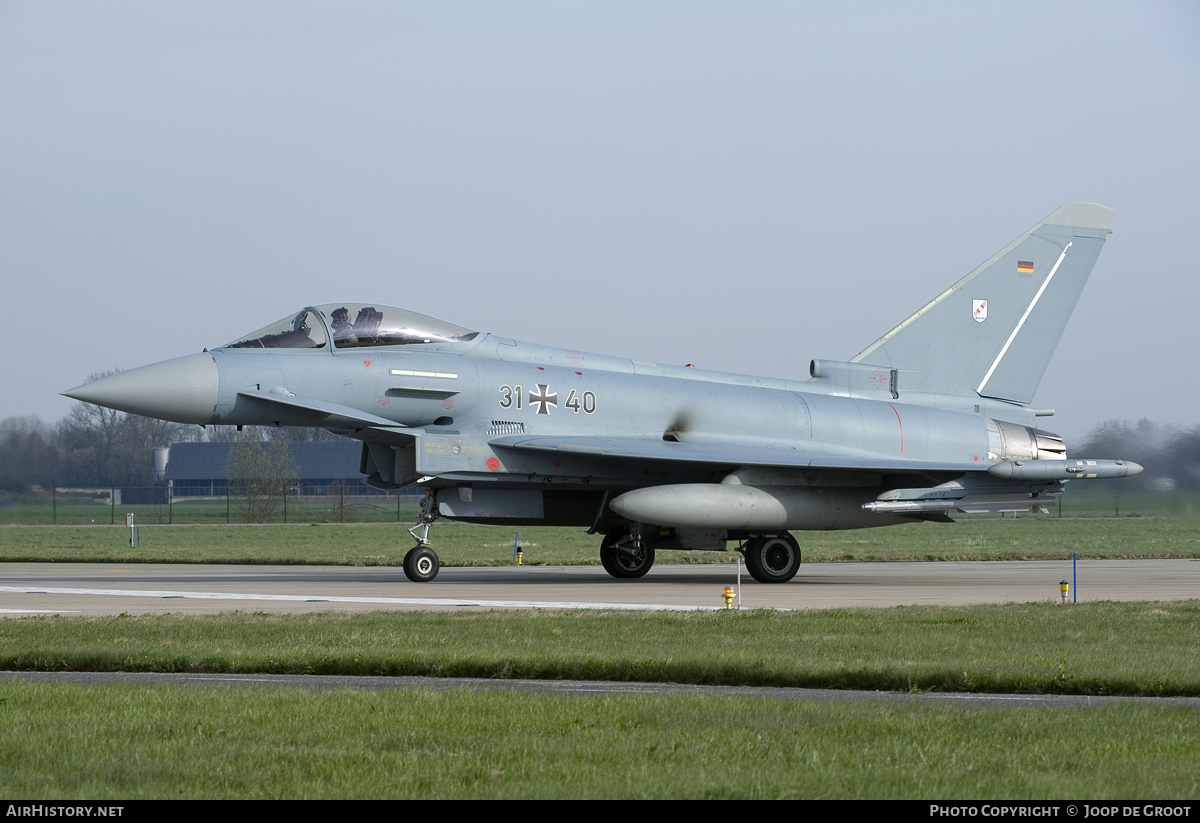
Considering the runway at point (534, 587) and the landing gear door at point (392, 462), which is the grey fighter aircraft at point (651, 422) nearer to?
the landing gear door at point (392, 462)

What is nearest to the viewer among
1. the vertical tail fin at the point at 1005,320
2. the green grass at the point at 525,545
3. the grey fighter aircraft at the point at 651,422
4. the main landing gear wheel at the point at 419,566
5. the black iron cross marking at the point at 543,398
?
the grey fighter aircraft at the point at 651,422

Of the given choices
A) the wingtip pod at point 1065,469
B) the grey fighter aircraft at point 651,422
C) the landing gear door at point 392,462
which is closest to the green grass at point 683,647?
the grey fighter aircraft at point 651,422

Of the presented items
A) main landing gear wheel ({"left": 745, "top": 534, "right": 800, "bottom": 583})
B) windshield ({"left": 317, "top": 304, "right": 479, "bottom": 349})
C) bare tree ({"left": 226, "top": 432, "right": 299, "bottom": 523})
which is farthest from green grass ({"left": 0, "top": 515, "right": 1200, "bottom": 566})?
bare tree ({"left": 226, "top": 432, "right": 299, "bottom": 523})

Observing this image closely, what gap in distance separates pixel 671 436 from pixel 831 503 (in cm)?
265

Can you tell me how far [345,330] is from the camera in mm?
17594

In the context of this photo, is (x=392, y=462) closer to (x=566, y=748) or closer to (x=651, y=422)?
(x=651, y=422)

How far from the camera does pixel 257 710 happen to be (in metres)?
6.88

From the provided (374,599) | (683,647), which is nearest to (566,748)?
(683,647)

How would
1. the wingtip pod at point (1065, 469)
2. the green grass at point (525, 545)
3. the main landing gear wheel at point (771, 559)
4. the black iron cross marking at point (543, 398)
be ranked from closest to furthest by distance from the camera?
the black iron cross marking at point (543, 398), the wingtip pod at point (1065, 469), the main landing gear wheel at point (771, 559), the green grass at point (525, 545)

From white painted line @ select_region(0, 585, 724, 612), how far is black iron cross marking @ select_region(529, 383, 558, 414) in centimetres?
414

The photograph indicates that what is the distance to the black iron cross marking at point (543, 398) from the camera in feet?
61.1

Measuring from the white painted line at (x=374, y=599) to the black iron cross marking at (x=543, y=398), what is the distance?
4.14 metres

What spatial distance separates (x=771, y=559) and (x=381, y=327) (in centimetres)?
685

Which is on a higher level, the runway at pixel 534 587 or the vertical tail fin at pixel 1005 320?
the vertical tail fin at pixel 1005 320
